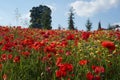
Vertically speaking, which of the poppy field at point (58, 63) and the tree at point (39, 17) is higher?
the tree at point (39, 17)

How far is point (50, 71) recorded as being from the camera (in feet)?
26.0

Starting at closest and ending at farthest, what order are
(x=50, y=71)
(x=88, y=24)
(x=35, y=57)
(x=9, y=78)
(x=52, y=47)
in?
1. (x=9, y=78)
2. (x=50, y=71)
3. (x=52, y=47)
4. (x=35, y=57)
5. (x=88, y=24)

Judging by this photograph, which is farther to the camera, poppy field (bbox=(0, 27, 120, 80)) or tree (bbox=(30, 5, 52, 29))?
tree (bbox=(30, 5, 52, 29))

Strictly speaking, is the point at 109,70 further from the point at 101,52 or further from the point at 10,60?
the point at 10,60

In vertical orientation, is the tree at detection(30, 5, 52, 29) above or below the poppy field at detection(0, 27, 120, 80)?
above

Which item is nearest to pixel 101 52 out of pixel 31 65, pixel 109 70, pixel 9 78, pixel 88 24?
pixel 109 70

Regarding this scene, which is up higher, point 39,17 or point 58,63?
point 39,17

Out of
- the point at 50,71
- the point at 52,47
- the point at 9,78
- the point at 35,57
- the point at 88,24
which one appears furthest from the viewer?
the point at 88,24

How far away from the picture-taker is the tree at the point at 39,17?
246 feet

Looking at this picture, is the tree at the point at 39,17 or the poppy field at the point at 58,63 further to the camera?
the tree at the point at 39,17

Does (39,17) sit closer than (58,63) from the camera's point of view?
No

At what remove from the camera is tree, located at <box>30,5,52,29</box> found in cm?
7506

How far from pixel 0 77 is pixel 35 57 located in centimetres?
182

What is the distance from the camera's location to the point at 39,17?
9038 cm
